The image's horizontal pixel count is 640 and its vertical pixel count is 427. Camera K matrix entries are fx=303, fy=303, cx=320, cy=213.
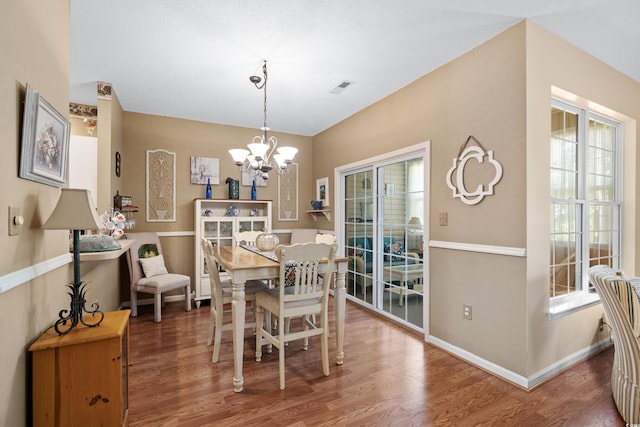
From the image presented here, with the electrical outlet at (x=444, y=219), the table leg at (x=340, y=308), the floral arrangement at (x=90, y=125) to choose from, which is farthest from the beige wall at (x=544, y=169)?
the floral arrangement at (x=90, y=125)

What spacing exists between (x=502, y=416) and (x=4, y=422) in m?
2.52

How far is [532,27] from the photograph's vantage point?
2.22m

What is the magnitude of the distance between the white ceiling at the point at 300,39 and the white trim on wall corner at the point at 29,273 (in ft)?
5.66

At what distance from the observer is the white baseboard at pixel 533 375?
221 centimetres

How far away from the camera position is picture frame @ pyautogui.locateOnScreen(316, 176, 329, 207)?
4.89 m

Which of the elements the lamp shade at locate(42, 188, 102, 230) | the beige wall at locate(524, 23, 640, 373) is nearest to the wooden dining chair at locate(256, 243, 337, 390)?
the lamp shade at locate(42, 188, 102, 230)

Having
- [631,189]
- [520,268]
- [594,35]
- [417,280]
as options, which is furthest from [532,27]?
[417,280]

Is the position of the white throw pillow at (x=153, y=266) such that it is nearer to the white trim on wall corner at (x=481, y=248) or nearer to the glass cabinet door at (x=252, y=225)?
the glass cabinet door at (x=252, y=225)

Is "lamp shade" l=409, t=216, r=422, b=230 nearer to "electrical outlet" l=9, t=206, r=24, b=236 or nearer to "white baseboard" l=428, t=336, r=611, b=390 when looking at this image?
"white baseboard" l=428, t=336, r=611, b=390

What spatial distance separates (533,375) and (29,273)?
3124 millimetres

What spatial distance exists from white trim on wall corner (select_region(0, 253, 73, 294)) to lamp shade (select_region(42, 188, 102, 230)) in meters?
0.21

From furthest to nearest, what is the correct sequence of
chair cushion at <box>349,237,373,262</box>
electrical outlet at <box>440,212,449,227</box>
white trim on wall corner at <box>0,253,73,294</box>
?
chair cushion at <box>349,237,373,262</box>, electrical outlet at <box>440,212,449,227</box>, white trim on wall corner at <box>0,253,73,294</box>

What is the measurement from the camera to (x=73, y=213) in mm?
1486

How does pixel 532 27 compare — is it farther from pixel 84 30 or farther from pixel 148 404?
pixel 148 404
